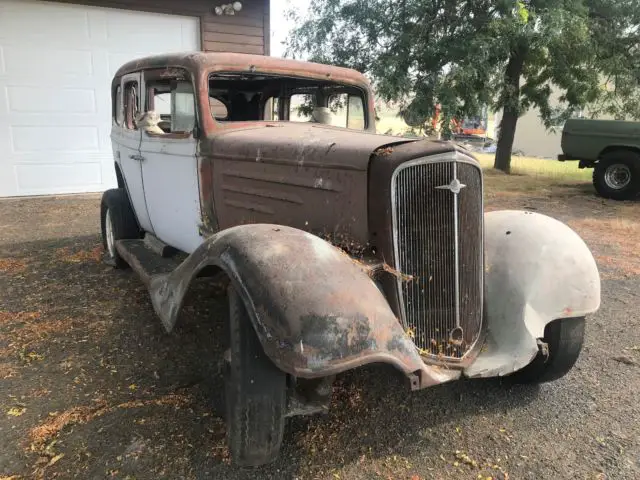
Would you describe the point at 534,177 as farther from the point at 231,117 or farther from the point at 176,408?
the point at 176,408

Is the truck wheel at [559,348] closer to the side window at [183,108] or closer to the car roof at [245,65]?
the car roof at [245,65]

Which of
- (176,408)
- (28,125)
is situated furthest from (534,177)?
(176,408)

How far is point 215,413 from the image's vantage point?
267 centimetres

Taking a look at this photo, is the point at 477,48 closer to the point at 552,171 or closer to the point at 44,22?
the point at 552,171

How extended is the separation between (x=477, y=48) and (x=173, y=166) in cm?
801

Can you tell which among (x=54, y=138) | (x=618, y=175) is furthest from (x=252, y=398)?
(x=618, y=175)

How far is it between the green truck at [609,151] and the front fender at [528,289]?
793cm

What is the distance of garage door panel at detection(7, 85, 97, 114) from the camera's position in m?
8.20

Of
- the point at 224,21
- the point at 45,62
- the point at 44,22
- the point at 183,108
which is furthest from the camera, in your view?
the point at 224,21

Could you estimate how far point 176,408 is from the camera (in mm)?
2705

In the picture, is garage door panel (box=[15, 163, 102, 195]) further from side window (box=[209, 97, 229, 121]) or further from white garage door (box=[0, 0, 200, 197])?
side window (box=[209, 97, 229, 121])

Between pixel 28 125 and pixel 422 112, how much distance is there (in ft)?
24.0

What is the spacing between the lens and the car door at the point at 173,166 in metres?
3.60

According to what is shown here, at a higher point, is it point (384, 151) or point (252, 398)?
point (384, 151)
